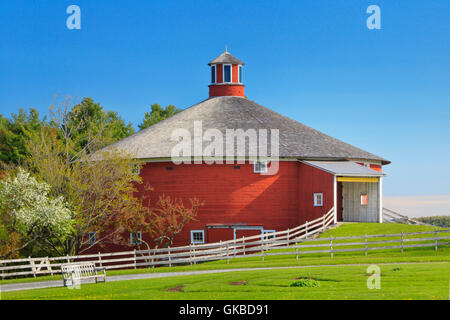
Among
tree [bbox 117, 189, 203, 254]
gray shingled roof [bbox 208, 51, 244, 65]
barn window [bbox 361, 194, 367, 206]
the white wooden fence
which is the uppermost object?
gray shingled roof [bbox 208, 51, 244, 65]

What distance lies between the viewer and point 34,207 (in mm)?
35688

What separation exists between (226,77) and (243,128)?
8083 mm

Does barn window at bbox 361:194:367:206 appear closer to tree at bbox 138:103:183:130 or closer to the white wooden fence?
the white wooden fence

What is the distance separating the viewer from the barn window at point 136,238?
1531 inches

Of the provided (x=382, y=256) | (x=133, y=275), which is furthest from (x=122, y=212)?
(x=382, y=256)

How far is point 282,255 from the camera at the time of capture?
3384 cm

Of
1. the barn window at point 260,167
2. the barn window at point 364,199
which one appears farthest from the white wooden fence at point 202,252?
the barn window at point 260,167

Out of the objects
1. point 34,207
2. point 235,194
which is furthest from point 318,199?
point 34,207

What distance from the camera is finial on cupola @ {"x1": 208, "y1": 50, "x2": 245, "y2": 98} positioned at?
49969 millimetres

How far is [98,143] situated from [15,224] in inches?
278

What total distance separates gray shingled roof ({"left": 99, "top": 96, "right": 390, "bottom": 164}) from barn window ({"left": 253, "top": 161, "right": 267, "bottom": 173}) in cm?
117

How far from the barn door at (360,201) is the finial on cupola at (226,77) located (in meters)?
13.0

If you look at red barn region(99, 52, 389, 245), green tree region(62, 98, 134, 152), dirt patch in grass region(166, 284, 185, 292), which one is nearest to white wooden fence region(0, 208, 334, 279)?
red barn region(99, 52, 389, 245)
